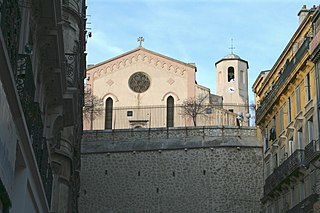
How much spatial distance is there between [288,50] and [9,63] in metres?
23.5

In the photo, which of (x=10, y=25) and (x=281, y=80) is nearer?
(x=10, y=25)

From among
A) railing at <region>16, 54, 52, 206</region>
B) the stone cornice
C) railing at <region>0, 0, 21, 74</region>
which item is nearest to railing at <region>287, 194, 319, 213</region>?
railing at <region>16, 54, 52, 206</region>

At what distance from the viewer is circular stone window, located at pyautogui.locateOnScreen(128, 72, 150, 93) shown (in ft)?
166

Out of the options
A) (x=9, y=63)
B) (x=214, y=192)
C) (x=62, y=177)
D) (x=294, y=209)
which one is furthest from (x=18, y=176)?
(x=214, y=192)

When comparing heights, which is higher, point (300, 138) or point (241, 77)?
point (241, 77)

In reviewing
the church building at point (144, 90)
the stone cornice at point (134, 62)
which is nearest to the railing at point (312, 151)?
the church building at point (144, 90)

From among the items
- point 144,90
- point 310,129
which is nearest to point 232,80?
point 144,90

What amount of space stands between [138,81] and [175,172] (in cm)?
1497

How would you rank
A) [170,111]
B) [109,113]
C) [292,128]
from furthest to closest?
[109,113], [170,111], [292,128]

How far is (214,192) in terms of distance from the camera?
119ft

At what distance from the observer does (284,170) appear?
28.8 metres

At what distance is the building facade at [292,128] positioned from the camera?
26.3 m

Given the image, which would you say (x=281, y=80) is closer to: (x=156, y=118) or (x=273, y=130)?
(x=273, y=130)

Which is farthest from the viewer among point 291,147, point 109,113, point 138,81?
point 138,81
